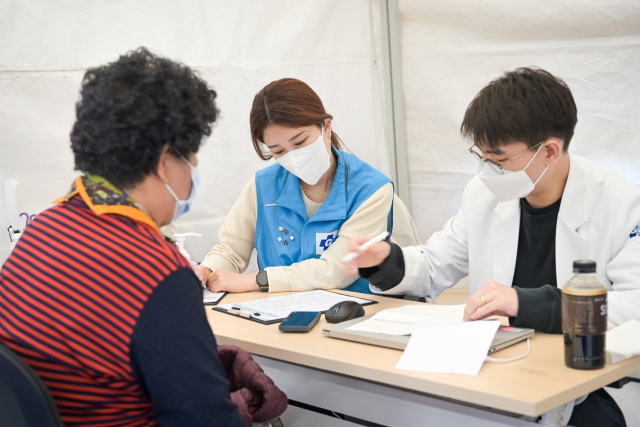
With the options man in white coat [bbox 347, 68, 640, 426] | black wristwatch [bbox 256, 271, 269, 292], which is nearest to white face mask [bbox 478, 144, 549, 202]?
man in white coat [bbox 347, 68, 640, 426]

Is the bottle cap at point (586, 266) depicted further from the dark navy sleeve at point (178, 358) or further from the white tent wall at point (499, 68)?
the white tent wall at point (499, 68)

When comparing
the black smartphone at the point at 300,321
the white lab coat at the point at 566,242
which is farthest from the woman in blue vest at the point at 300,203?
the black smartphone at the point at 300,321

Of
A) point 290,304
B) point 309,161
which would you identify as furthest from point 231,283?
point 309,161

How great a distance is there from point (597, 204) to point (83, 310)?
128cm

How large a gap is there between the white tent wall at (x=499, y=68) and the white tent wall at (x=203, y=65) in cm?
25

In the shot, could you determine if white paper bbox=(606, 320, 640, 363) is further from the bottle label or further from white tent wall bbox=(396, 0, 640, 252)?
white tent wall bbox=(396, 0, 640, 252)

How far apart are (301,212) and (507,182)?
0.82m

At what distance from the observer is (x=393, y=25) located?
3.19 metres

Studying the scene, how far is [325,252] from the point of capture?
203 centimetres

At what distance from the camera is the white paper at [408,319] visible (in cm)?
132

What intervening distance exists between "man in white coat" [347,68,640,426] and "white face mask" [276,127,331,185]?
0.52 metres

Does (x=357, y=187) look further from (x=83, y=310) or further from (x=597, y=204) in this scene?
(x=83, y=310)

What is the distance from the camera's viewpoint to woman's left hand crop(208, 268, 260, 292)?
1.94 m

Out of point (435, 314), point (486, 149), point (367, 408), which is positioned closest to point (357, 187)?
point (486, 149)
